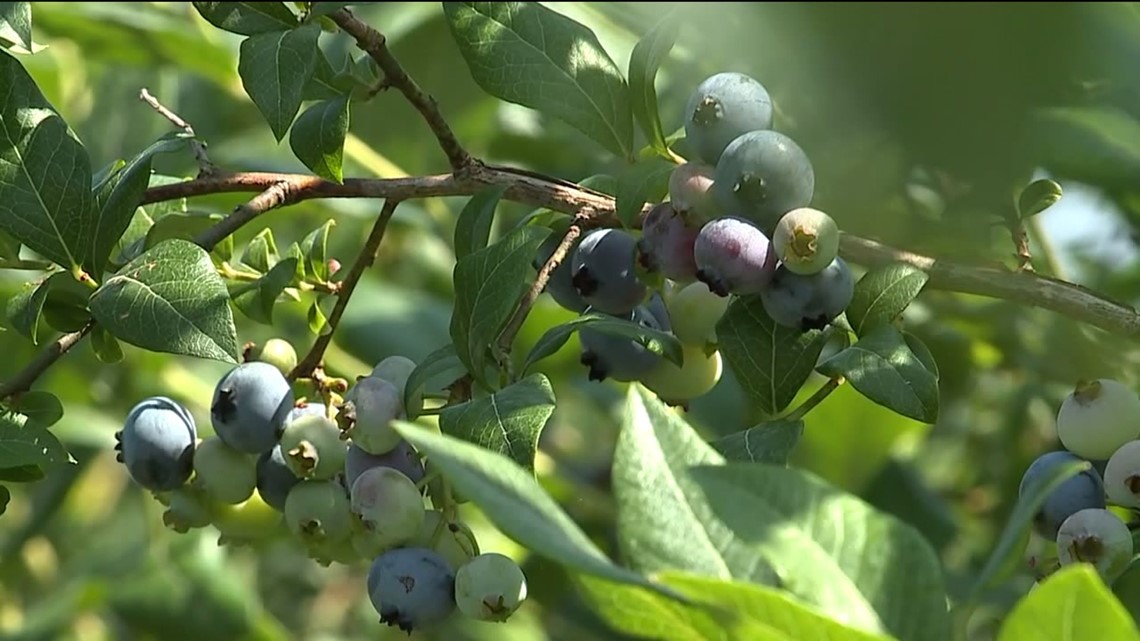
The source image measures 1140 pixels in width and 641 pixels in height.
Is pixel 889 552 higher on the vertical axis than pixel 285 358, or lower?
higher

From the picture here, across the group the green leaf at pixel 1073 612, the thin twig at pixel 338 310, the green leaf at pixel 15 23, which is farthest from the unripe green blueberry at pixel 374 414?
the green leaf at pixel 1073 612

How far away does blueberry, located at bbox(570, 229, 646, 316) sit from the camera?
920 mm

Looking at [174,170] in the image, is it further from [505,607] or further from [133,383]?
[505,607]

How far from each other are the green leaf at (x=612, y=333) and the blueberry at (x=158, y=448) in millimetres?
257

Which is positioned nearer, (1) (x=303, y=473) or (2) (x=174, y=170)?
(1) (x=303, y=473)

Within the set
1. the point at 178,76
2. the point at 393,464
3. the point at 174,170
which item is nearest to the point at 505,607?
the point at 393,464

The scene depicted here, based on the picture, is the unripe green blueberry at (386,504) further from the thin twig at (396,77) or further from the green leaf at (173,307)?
the thin twig at (396,77)

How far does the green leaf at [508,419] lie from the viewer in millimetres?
794

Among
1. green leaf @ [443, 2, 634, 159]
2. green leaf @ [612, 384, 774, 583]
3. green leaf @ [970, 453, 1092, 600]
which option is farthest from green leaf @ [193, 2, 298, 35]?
green leaf @ [970, 453, 1092, 600]

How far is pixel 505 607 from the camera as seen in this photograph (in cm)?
85

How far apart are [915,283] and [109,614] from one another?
186 cm

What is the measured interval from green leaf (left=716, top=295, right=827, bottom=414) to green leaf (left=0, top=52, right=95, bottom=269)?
0.39m

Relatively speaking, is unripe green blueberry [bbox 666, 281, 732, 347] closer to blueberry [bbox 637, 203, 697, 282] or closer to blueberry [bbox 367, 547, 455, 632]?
blueberry [bbox 637, 203, 697, 282]

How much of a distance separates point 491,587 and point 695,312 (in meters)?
0.24
